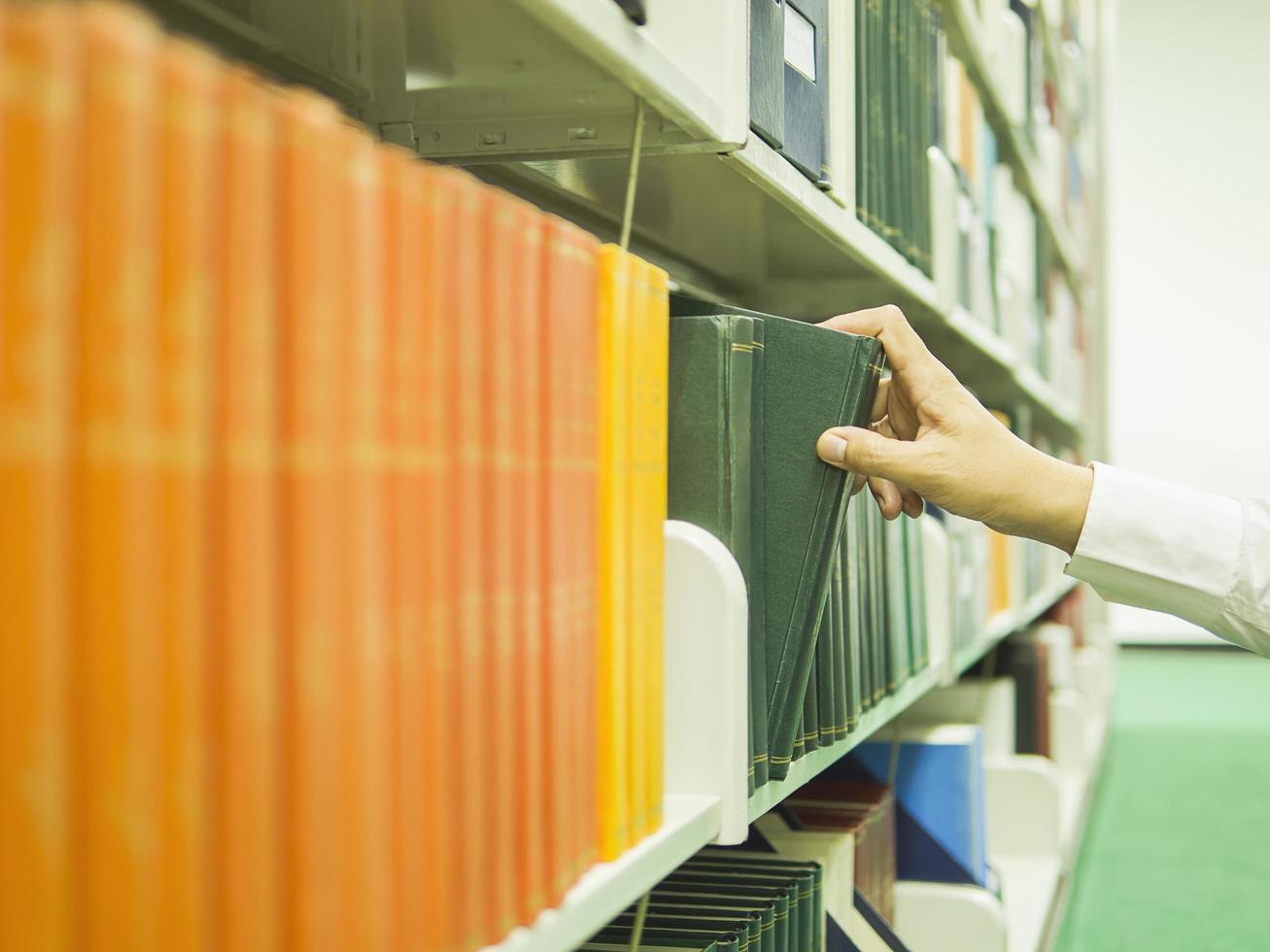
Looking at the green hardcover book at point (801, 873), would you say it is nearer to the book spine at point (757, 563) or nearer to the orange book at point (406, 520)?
the book spine at point (757, 563)

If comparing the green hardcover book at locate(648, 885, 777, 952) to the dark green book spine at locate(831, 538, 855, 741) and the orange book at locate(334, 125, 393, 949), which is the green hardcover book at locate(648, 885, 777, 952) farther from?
the orange book at locate(334, 125, 393, 949)

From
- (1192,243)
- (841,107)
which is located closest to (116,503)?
(841,107)

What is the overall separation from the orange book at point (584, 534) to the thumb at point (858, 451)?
31 centimetres

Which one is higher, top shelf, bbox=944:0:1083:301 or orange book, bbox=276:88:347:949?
top shelf, bbox=944:0:1083:301

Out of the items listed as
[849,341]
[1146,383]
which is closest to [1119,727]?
[1146,383]

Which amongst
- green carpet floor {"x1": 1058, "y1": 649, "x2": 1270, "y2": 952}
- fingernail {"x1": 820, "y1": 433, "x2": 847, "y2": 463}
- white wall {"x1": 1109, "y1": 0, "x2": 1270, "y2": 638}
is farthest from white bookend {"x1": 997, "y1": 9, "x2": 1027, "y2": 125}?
white wall {"x1": 1109, "y1": 0, "x2": 1270, "y2": 638}

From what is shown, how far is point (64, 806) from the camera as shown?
339mm

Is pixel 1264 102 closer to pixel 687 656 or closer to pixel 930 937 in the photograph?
pixel 930 937

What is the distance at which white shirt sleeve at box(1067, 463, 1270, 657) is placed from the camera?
4.10 feet

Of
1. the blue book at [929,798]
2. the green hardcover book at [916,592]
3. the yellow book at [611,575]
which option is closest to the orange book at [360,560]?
the yellow book at [611,575]

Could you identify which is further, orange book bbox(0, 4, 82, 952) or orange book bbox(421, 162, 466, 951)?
orange book bbox(421, 162, 466, 951)

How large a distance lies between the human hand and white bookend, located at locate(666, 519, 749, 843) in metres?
0.30

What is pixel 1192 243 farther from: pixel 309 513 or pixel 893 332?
pixel 309 513

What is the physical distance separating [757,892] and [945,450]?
410mm
